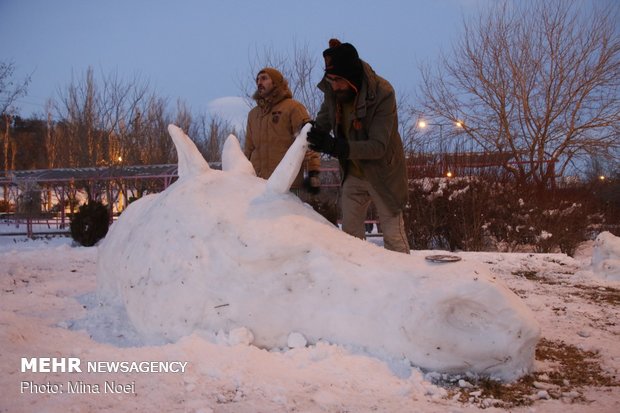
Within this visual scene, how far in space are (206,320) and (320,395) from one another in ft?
2.62

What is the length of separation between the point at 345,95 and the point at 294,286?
152cm

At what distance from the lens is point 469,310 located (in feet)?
6.85

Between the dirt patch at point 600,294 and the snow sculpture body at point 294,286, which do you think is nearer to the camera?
the snow sculpture body at point 294,286

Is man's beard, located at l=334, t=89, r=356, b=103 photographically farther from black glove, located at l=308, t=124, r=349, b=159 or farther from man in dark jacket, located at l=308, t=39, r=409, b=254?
black glove, located at l=308, t=124, r=349, b=159

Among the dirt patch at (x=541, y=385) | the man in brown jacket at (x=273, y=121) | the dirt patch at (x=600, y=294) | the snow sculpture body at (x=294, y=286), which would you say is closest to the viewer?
the dirt patch at (x=541, y=385)

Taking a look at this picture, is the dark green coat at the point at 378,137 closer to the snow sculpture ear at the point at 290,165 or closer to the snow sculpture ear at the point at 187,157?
the snow sculpture ear at the point at 290,165

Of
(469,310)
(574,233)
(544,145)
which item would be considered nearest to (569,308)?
(469,310)

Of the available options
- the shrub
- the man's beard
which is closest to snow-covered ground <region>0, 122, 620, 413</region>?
the man's beard

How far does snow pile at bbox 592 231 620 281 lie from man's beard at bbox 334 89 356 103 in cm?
329

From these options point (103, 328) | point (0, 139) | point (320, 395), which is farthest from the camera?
point (0, 139)

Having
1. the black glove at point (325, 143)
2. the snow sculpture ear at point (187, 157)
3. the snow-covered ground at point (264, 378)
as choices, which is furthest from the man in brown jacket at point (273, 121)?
the snow-covered ground at point (264, 378)

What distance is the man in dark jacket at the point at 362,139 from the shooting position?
10.2 ft

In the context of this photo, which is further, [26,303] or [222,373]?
[26,303]

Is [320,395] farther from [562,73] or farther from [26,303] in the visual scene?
[562,73]
